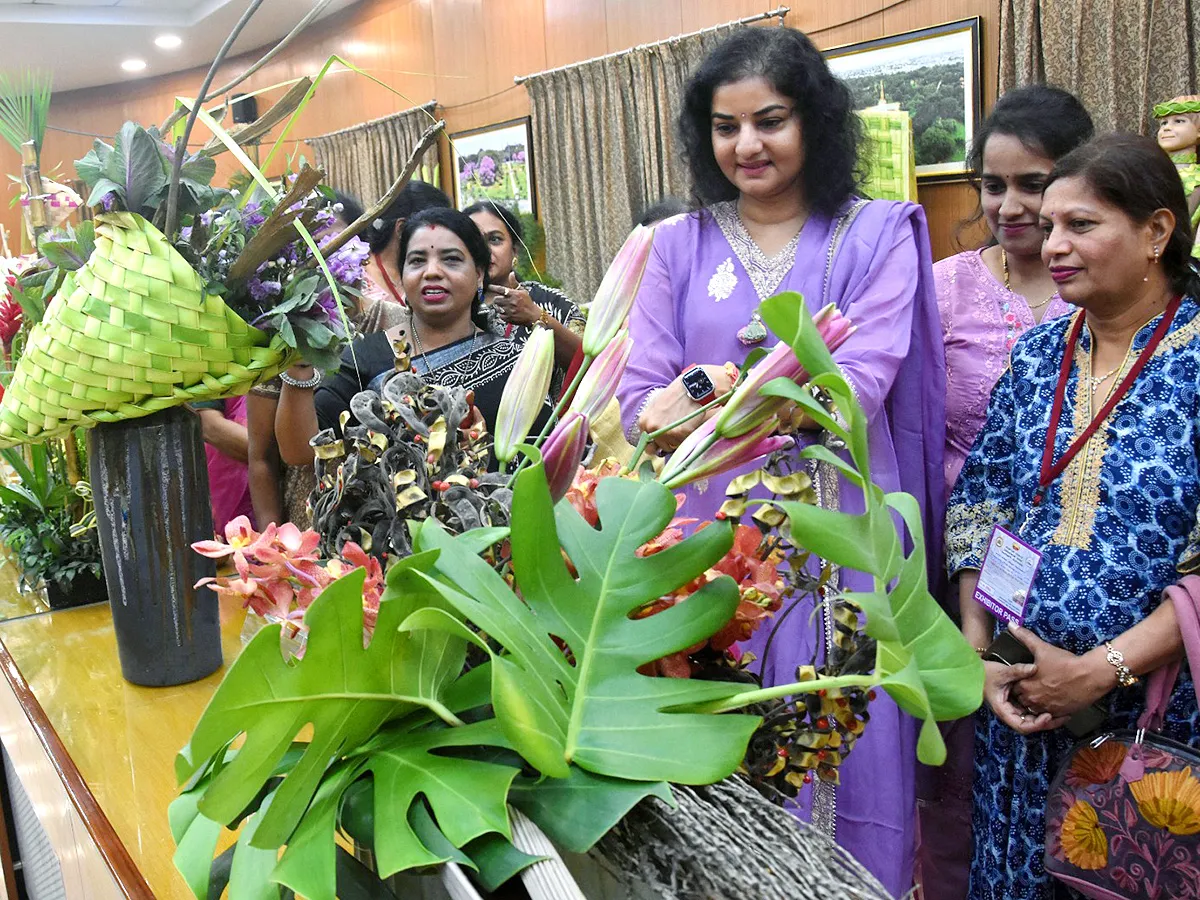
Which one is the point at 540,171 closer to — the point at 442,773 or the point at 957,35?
the point at 957,35

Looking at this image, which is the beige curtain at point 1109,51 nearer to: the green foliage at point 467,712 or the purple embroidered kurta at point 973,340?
the purple embroidered kurta at point 973,340

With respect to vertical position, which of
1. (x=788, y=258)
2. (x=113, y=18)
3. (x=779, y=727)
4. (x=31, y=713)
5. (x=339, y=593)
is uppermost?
(x=113, y=18)

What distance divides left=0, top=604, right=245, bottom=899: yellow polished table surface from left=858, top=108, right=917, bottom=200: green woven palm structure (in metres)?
3.69

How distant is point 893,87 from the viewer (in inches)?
183

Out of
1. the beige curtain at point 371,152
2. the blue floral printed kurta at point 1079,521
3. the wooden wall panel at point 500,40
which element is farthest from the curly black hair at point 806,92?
the beige curtain at point 371,152

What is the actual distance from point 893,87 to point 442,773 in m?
4.74

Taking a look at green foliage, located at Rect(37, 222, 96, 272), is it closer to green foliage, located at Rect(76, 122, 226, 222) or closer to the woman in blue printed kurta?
green foliage, located at Rect(76, 122, 226, 222)

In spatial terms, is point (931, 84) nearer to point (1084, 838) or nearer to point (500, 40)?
point (500, 40)

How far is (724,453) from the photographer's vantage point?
54cm

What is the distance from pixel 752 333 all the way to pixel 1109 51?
2.99 m

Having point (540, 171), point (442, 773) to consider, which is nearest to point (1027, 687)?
point (442, 773)

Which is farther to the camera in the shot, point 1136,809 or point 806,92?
point 806,92

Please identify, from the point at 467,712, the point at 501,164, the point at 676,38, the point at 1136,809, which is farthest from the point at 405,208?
the point at 501,164

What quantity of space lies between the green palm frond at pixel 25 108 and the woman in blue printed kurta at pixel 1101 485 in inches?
53.5
